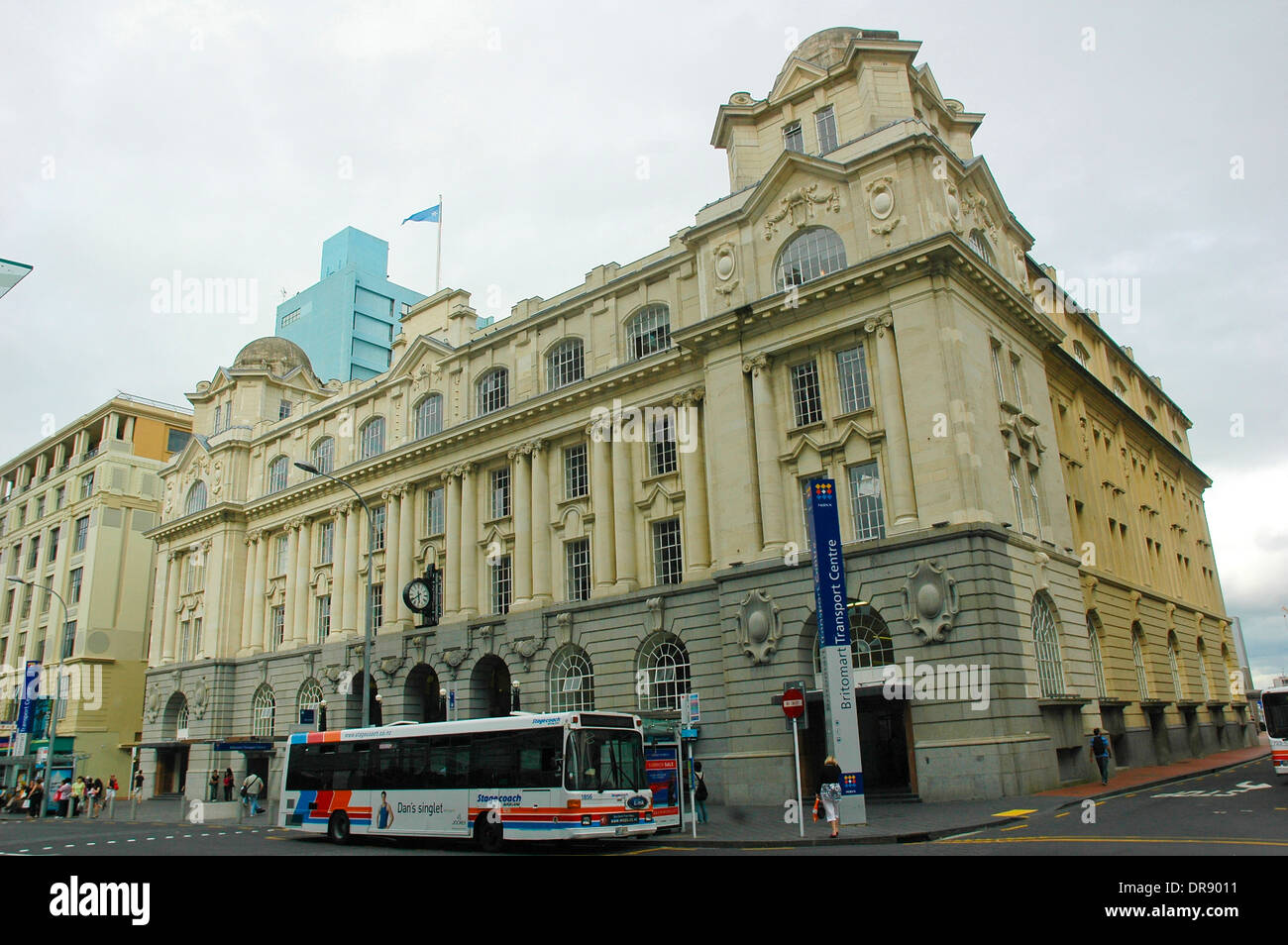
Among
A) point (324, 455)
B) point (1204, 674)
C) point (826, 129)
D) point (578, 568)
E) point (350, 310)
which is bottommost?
point (1204, 674)

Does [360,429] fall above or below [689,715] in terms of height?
above

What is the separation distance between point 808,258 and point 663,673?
16.1 m

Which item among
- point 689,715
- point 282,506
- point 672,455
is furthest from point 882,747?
point 282,506

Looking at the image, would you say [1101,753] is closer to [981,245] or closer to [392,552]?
[981,245]

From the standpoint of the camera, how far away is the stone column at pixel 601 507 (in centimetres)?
3762

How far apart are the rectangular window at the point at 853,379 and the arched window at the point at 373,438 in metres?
27.1

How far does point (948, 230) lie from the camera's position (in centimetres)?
2956

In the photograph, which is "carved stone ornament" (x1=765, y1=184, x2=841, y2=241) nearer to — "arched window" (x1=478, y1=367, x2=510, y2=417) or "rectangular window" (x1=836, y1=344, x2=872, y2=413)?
"rectangular window" (x1=836, y1=344, x2=872, y2=413)

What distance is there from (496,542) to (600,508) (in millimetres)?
6465

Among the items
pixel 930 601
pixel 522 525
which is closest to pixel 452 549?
pixel 522 525

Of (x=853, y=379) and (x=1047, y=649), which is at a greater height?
(x=853, y=379)

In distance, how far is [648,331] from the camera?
39.0m
